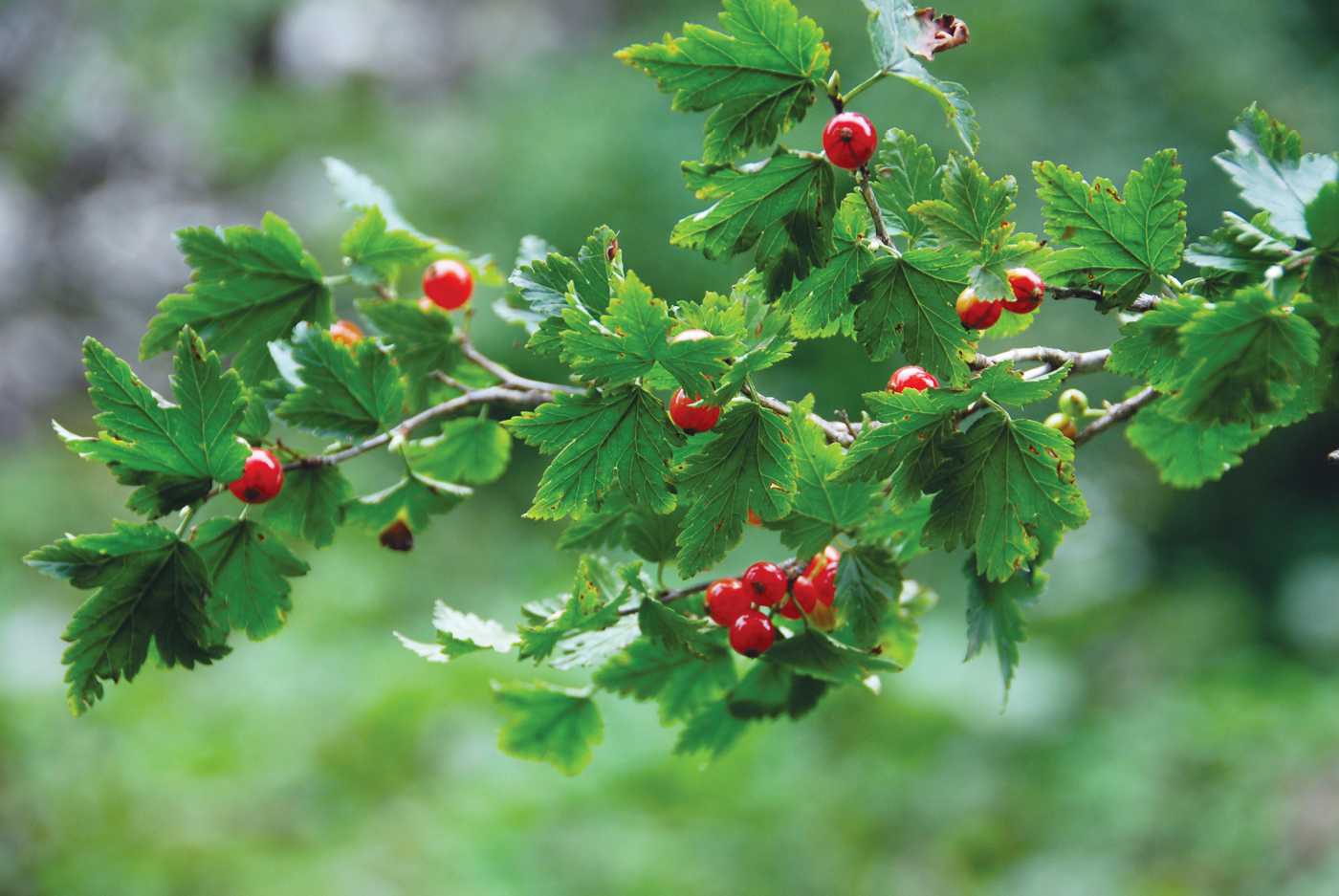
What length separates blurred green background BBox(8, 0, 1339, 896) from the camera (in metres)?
2.33

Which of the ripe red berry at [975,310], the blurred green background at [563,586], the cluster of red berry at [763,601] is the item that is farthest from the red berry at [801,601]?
the blurred green background at [563,586]

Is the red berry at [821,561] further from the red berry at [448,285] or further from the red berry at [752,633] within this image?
the red berry at [448,285]

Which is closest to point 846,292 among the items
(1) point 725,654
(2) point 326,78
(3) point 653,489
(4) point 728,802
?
(3) point 653,489

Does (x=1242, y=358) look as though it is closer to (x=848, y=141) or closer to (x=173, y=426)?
(x=848, y=141)

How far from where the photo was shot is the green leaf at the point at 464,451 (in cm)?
83

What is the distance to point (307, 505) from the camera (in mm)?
726

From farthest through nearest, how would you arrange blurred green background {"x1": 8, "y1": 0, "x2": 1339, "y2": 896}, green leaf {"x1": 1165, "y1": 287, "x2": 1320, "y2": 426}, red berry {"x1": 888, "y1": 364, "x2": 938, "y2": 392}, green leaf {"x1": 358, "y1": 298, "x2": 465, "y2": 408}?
blurred green background {"x1": 8, "y1": 0, "x2": 1339, "y2": 896} < green leaf {"x1": 358, "y1": 298, "x2": 465, "y2": 408} < red berry {"x1": 888, "y1": 364, "x2": 938, "y2": 392} < green leaf {"x1": 1165, "y1": 287, "x2": 1320, "y2": 426}

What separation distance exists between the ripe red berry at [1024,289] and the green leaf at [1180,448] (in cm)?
19

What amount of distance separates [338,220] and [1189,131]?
301 centimetres

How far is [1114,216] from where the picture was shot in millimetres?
592

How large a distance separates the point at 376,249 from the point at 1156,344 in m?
0.55

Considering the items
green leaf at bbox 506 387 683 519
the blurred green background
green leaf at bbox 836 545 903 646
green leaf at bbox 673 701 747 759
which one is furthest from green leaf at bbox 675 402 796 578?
the blurred green background

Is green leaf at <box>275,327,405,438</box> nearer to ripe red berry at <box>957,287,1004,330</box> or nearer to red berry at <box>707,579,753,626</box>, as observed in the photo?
red berry at <box>707,579,753,626</box>

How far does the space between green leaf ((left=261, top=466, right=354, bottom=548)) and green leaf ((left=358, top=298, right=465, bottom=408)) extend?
104 millimetres
